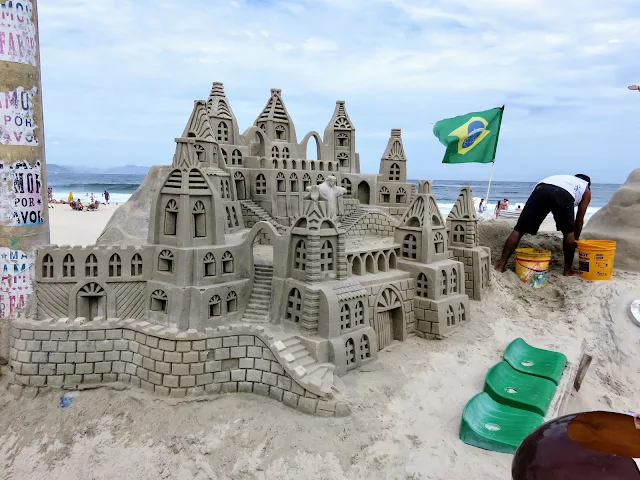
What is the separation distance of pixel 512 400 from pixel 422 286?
5.56 meters

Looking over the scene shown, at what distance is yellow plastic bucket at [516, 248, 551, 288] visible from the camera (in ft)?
63.3

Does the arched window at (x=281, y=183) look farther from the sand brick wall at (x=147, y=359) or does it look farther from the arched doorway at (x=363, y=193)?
the sand brick wall at (x=147, y=359)

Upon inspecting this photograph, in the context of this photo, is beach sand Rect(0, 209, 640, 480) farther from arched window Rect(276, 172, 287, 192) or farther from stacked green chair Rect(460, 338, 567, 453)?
arched window Rect(276, 172, 287, 192)

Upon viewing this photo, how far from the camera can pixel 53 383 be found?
1159cm

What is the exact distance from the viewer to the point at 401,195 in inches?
909

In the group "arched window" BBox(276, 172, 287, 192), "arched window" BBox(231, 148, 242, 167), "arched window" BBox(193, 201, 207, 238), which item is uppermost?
"arched window" BBox(231, 148, 242, 167)

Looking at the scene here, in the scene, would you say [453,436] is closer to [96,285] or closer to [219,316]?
[219,316]

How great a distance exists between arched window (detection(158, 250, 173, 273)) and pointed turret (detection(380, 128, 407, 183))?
12.7 meters

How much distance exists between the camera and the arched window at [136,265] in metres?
13.5

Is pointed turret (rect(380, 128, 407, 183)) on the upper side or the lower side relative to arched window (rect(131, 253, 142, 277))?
upper

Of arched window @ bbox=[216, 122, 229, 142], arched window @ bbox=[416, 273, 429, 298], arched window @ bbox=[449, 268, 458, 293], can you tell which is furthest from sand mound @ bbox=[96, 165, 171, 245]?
arched window @ bbox=[449, 268, 458, 293]

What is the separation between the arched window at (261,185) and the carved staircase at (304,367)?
815 centimetres

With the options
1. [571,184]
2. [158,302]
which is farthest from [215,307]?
[571,184]

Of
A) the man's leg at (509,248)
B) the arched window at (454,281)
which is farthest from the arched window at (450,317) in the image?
the man's leg at (509,248)
